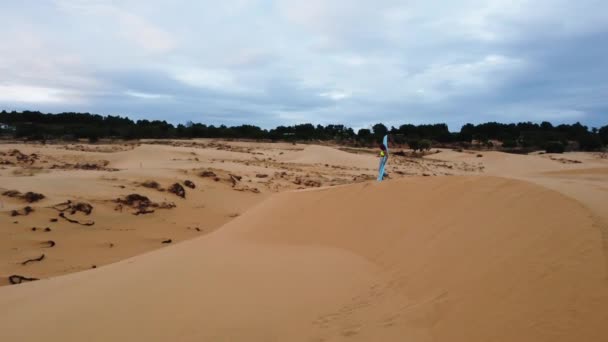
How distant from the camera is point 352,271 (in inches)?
122

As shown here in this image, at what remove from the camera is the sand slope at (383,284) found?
1783mm

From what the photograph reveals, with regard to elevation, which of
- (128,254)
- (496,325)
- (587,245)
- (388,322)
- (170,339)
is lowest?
(128,254)

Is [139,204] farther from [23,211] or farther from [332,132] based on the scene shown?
[332,132]

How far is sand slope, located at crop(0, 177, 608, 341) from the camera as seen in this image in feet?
5.85

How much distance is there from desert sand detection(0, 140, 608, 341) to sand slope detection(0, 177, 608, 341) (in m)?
0.01

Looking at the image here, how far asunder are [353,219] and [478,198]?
4.70ft

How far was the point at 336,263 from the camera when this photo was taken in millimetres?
3363

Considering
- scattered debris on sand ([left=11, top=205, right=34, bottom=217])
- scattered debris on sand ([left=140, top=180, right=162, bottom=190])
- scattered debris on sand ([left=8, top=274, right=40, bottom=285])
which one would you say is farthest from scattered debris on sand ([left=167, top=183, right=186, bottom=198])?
scattered debris on sand ([left=8, top=274, right=40, bottom=285])

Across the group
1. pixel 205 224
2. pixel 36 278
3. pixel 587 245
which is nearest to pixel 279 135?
pixel 205 224

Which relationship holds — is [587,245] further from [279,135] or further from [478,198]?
[279,135]

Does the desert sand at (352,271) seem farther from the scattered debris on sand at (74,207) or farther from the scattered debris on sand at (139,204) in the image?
the scattered debris on sand at (139,204)

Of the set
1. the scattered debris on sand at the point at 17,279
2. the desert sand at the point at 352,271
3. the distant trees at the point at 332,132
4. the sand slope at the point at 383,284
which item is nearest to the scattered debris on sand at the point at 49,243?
the desert sand at the point at 352,271

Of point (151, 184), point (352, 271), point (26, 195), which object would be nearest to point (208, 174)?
point (151, 184)

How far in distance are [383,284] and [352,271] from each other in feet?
1.47
